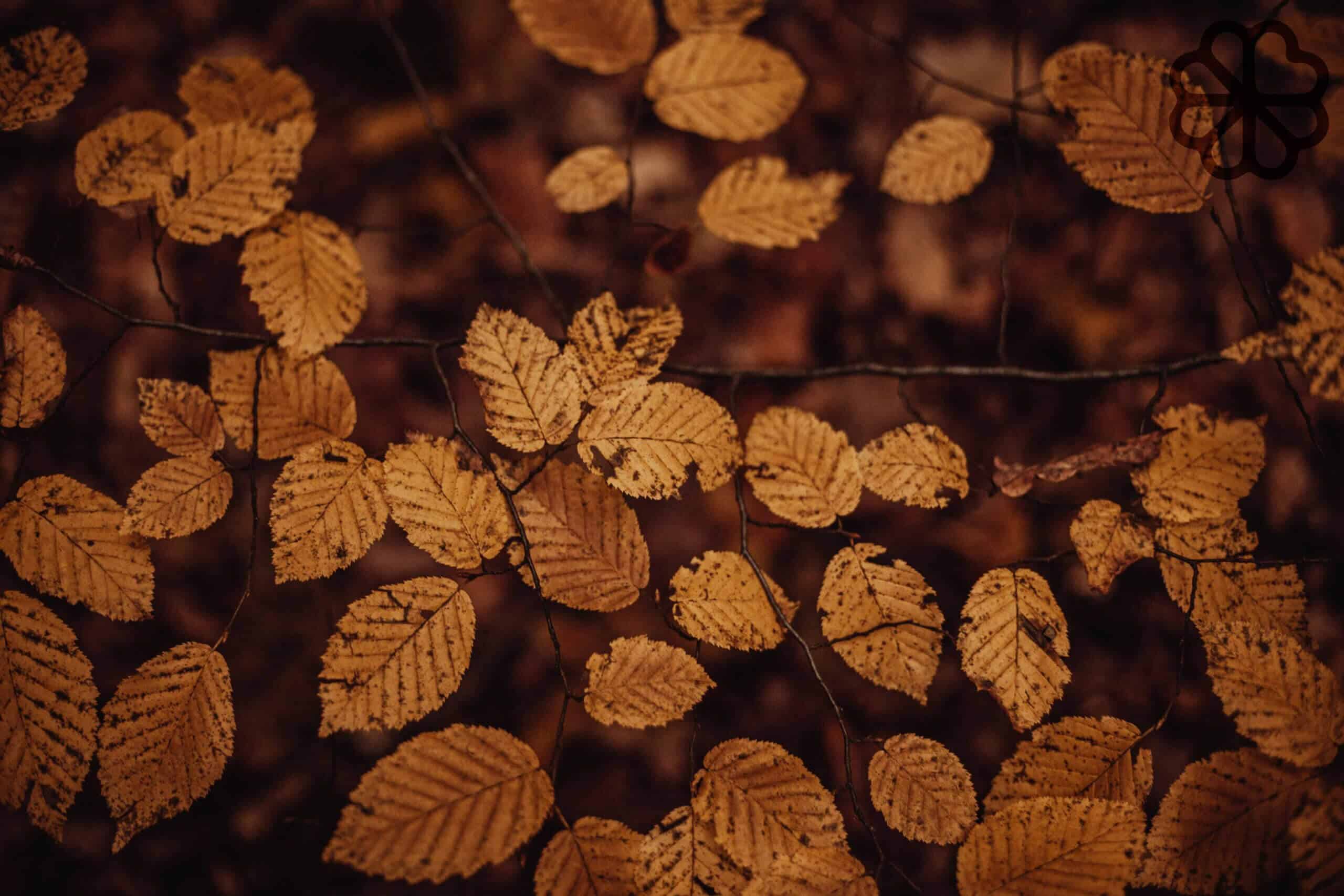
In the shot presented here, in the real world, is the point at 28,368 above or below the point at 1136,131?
below

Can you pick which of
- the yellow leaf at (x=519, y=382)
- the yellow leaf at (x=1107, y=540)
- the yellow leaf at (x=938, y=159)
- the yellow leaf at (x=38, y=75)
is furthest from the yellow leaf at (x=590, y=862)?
the yellow leaf at (x=38, y=75)

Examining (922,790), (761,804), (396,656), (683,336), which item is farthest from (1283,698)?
(396,656)

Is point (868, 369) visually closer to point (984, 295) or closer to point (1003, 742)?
point (984, 295)

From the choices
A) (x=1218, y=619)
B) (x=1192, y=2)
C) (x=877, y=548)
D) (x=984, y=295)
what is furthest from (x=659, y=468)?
(x=1192, y=2)

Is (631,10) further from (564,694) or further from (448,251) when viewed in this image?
(564,694)

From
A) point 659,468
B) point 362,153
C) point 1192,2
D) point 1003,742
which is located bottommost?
point 1003,742

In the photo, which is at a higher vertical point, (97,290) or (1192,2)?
(1192,2)

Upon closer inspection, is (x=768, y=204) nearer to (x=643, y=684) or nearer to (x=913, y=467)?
(x=913, y=467)

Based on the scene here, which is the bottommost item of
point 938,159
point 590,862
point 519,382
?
point 590,862

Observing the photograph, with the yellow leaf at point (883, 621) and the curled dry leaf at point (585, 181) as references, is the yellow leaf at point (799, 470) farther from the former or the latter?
the curled dry leaf at point (585, 181)
